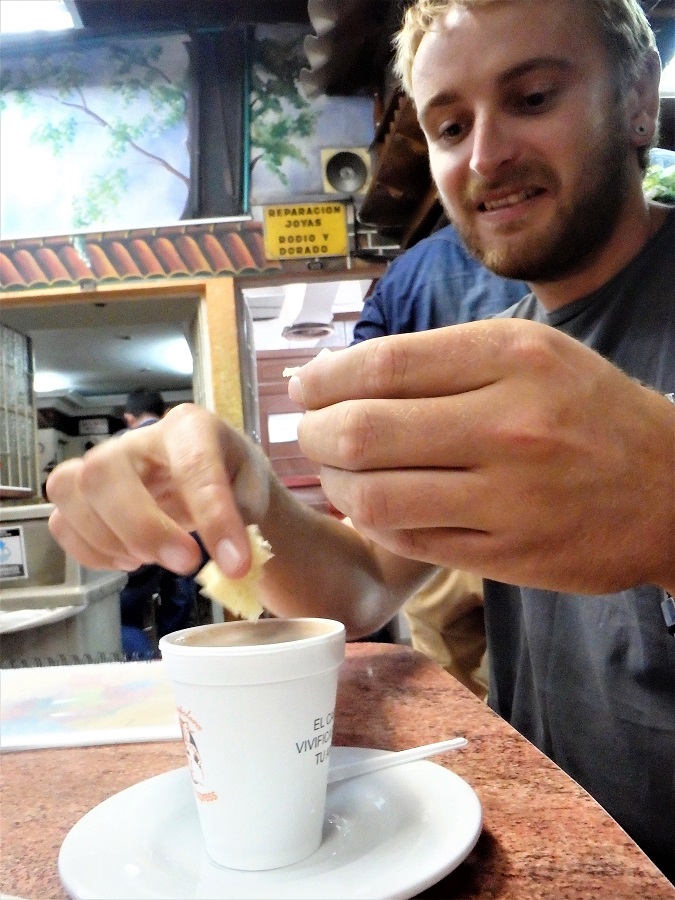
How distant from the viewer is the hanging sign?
1.90m

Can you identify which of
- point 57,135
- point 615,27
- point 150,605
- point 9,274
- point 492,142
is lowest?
point 150,605

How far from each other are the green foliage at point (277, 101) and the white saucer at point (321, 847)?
0.76 meters

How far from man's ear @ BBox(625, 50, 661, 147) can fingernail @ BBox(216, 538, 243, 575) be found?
0.72 metres

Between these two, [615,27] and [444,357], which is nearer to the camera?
[444,357]

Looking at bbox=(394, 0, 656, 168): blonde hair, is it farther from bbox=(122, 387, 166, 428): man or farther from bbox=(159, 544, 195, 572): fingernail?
bbox=(159, 544, 195, 572): fingernail

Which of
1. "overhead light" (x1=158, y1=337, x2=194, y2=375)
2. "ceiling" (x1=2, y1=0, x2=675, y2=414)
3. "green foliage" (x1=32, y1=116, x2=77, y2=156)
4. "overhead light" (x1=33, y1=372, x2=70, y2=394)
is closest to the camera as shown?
"ceiling" (x1=2, y1=0, x2=675, y2=414)

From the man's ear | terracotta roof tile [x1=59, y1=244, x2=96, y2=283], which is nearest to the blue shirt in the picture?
the man's ear

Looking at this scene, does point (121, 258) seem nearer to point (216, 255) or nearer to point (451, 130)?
point (216, 255)

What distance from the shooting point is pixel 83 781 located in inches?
15.0

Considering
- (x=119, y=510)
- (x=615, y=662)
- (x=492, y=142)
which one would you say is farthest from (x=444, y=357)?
(x=492, y=142)

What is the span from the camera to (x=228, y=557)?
339mm

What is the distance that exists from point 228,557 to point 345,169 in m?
1.34

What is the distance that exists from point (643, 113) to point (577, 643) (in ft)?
2.09

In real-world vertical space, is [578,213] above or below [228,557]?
above
